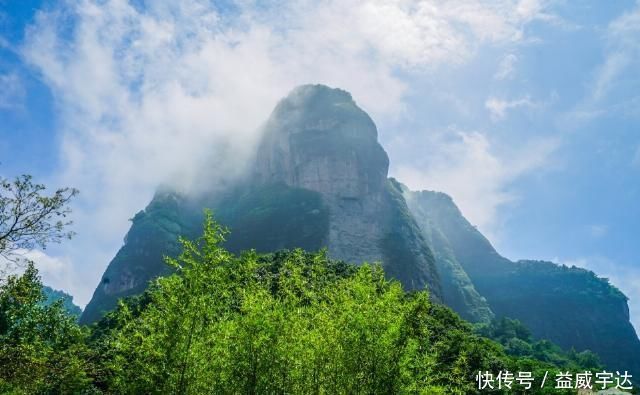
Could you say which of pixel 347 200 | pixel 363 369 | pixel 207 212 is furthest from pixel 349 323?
pixel 347 200

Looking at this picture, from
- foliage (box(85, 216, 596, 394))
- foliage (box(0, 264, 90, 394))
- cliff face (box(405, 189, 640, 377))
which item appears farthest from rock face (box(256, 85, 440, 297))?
foliage (box(85, 216, 596, 394))

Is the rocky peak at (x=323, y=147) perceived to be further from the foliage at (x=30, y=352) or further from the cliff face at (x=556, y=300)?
the foliage at (x=30, y=352)

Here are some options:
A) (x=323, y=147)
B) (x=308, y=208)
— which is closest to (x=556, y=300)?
(x=308, y=208)

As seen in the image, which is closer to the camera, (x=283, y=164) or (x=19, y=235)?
(x=19, y=235)

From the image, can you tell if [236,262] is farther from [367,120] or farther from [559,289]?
[559,289]

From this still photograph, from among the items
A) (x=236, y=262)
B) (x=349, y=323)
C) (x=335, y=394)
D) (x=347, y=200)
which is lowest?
(x=335, y=394)

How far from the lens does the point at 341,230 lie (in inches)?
3282

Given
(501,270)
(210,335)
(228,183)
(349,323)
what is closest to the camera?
(210,335)

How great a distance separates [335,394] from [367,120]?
3715 inches

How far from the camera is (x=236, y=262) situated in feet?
34.5

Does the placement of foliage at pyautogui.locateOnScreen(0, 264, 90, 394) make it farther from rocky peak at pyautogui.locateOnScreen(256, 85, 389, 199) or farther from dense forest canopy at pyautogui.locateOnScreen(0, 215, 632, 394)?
rocky peak at pyautogui.locateOnScreen(256, 85, 389, 199)

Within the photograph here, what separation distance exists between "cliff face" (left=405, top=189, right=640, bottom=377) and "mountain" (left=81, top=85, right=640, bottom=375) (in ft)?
0.78

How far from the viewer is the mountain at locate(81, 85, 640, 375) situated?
83.9 meters

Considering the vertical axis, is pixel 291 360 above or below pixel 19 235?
below
